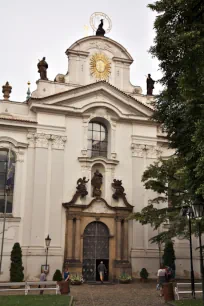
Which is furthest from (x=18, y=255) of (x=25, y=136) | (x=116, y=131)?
(x=116, y=131)

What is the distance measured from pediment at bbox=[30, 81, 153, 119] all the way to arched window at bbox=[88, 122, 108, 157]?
154cm

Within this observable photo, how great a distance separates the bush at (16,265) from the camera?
24297 mm

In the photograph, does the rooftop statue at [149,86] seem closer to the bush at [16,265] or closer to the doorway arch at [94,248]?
the doorway arch at [94,248]

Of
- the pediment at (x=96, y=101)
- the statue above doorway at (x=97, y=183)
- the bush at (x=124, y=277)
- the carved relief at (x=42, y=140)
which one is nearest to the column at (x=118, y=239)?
the bush at (x=124, y=277)

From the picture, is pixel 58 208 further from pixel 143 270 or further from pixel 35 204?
pixel 143 270

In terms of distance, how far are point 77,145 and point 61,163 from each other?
1763mm

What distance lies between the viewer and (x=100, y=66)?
99.1ft

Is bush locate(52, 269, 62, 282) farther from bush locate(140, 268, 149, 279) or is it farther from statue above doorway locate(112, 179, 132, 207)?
statue above doorway locate(112, 179, 132, 207)

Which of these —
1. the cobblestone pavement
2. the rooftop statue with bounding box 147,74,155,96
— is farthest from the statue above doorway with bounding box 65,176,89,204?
the rooftop statue with bounding box 147,74,155,96

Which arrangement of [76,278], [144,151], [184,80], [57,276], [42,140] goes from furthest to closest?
[144,151] < [42,140] < [57,276] < [76,278] < [184,80]

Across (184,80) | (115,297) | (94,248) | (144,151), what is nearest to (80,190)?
(94,248)

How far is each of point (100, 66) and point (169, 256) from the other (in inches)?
559

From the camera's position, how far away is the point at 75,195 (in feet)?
88.4

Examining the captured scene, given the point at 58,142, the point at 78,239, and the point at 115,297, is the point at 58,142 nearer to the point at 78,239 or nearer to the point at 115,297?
the point at 78,239
